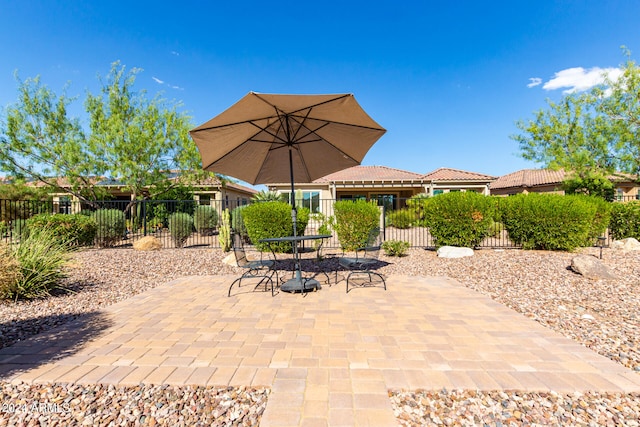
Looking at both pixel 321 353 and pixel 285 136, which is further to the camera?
pixel 285 136

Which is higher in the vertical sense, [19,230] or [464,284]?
[19,230]

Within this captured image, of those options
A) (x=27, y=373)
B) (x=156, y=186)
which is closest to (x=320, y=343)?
(x=27, y=373)

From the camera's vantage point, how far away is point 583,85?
17016mm

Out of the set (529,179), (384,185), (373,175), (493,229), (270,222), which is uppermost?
(529,179)

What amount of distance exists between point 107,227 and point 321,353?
11.0 metres

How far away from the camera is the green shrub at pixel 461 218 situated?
8414mm

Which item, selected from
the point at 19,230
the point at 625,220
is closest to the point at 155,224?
the point at 19,230

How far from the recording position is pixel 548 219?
825 centimetres

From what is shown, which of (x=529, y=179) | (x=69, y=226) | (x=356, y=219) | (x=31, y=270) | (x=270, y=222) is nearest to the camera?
(x=31, y=270)

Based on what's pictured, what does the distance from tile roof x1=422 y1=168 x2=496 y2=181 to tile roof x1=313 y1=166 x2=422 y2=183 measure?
4.14 feet

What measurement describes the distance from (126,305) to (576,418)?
5.25m

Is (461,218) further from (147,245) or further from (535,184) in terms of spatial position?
(535,184)

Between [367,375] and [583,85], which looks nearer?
[367,375]

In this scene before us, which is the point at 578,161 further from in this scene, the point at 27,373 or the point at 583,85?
the point at 27,373
